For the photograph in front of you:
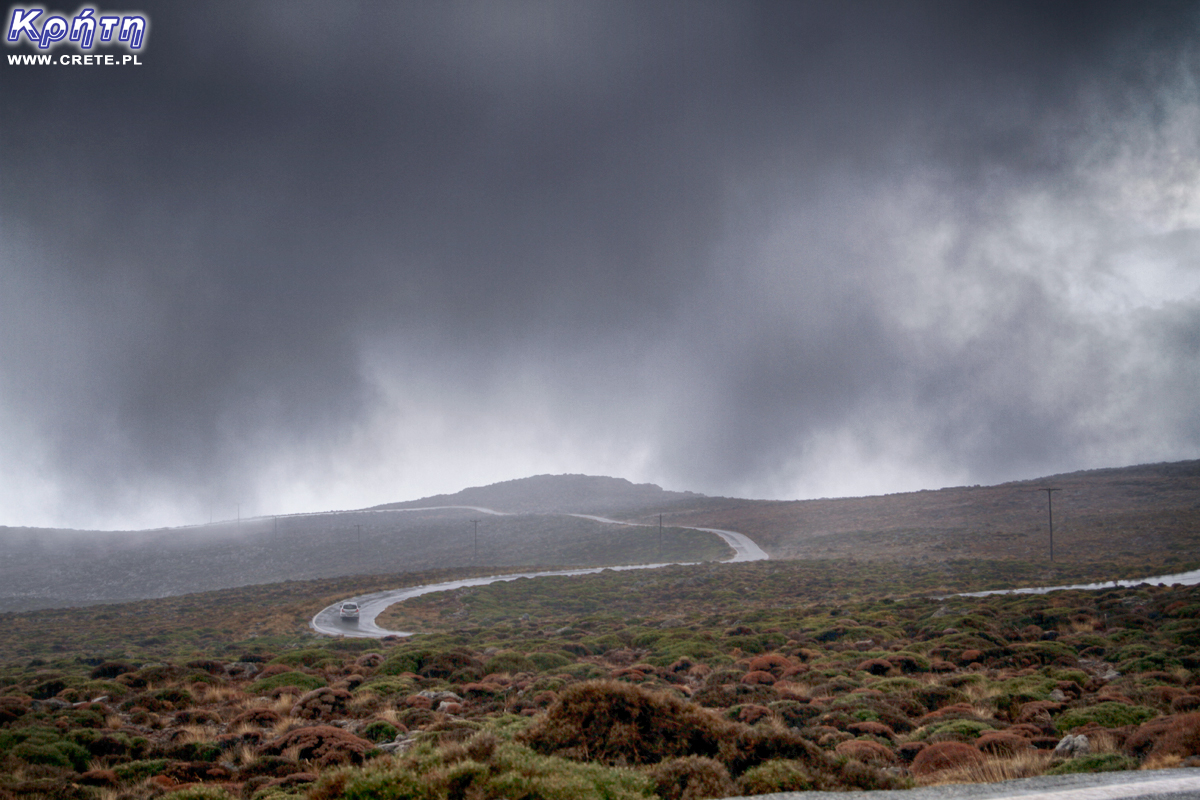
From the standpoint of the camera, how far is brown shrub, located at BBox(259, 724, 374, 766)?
9.59m

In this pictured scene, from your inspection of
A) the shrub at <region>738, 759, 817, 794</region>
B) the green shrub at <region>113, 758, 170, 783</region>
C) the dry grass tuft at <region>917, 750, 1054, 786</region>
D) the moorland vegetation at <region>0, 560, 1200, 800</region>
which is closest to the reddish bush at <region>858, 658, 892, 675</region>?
the moorland vegetation at <region>0, 560, 1200, 800</region>

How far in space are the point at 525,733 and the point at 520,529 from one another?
363ft

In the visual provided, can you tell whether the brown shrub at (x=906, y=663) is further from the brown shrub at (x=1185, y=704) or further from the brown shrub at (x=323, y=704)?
the brown shrub at (x=323, y=704)

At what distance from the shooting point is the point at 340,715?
13.4 metres

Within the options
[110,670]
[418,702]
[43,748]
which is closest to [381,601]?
[110,670]

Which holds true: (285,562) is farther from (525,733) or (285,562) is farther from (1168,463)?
(1168,463)

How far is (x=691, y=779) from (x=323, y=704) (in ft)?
34.0

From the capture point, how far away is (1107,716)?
10508mm

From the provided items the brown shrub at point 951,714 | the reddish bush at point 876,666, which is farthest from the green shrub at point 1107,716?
the reddish bush at point 876,666

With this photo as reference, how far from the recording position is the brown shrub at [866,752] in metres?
9.23

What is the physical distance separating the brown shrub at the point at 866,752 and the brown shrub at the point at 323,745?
24.7ft

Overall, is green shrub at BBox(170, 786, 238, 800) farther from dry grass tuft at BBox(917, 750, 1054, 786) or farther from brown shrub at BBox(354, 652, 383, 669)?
brown shrub at BBox(354, 652, 383, 669)

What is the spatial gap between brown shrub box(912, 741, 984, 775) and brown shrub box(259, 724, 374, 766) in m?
8.43

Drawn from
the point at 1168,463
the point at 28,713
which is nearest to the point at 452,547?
the point at 28,713
